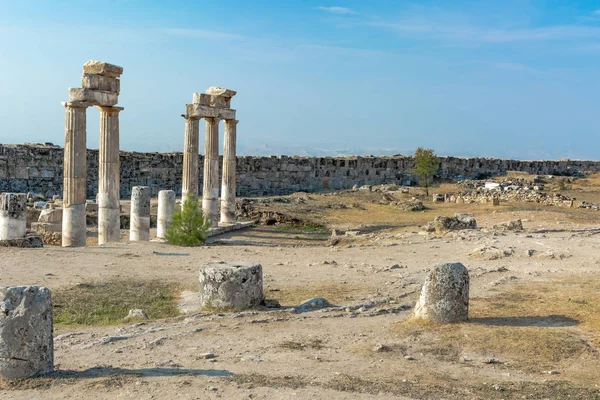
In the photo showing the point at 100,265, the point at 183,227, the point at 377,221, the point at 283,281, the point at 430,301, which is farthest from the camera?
the point at 377,221

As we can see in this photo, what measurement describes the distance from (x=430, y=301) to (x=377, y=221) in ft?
60.0

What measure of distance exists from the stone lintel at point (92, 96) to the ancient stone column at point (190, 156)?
488 centimetres

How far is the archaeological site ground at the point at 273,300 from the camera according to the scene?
23.6 feet

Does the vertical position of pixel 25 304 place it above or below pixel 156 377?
above

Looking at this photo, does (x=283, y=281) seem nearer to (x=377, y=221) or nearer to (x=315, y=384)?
(x=315, y=384)

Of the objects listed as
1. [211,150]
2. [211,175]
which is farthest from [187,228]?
[211,150]

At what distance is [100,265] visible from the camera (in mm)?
15023

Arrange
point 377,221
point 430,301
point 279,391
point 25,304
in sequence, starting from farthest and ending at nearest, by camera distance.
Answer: point 377,221, point 430,301, point 25,304, point 279,391

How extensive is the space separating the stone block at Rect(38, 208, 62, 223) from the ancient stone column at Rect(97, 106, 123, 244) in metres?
3.08

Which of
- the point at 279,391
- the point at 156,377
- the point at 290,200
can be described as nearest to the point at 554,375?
the point at 279,391

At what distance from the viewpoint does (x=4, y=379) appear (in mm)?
7109

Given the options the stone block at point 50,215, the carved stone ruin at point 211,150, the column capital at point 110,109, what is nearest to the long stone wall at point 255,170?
the carved stone ruin at point 211,150

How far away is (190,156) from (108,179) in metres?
4.50

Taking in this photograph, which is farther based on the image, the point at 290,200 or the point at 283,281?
the point at 290,200
